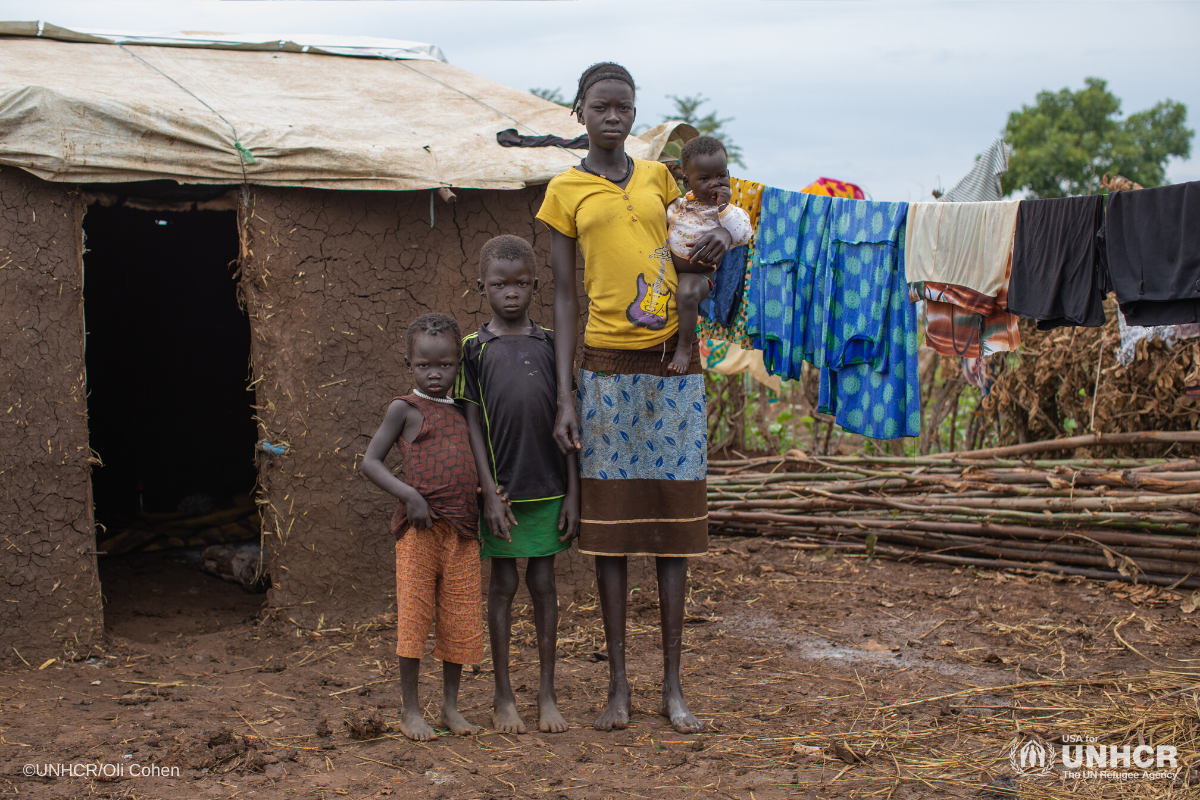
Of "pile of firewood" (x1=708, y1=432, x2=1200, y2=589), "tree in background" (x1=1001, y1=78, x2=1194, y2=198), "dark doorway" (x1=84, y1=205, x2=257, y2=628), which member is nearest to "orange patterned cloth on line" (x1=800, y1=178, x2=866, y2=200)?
"pile of firewood" (x1=708, y1=432, x2=1200, y2=589)

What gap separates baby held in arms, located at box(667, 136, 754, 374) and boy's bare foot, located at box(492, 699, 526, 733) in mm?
1204

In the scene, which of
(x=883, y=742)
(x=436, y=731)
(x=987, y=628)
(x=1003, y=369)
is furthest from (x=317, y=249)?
(x=1003, y=369)

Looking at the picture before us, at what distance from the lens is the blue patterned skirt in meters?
2.88

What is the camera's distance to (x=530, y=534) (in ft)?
9.36

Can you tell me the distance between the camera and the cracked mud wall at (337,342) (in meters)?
3.89

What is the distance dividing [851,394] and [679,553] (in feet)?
6.38

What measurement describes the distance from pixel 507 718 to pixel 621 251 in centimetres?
152

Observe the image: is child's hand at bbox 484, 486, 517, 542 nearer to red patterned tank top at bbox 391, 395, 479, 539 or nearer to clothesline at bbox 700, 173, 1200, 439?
red patterned tank top at bbox 391, 395, 479, 539

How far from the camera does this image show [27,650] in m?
3.60

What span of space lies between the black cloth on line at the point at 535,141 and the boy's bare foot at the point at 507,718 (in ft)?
8.26

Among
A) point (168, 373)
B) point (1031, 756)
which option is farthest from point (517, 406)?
point (168, 373)

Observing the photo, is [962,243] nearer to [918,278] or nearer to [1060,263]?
[918,278]

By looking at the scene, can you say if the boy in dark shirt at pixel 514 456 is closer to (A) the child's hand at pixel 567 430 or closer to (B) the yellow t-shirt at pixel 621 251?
(A) the child's hand at pixel 567 430

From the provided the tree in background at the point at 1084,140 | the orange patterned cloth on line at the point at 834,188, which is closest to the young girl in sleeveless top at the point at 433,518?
the orange patterned cloth on line at the point at 834,188
